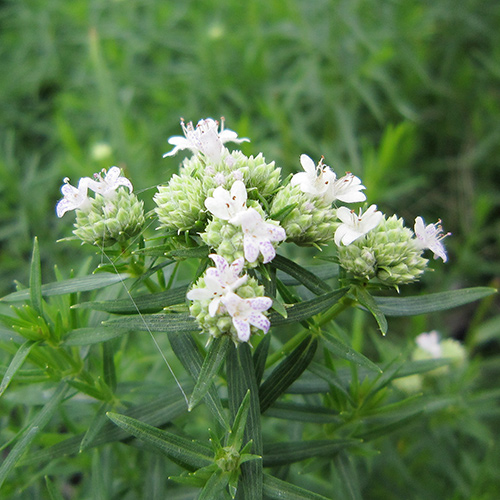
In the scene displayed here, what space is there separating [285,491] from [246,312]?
1.55 ft

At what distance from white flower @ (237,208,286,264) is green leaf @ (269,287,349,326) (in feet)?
0.49

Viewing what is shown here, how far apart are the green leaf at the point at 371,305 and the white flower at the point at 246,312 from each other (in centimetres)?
28

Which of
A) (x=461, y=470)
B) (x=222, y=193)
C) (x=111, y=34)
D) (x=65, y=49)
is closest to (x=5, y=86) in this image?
(x=65, y=49)

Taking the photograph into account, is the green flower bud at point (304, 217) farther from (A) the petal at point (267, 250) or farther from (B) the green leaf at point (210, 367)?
(B) the green leaf at point (210, 367)

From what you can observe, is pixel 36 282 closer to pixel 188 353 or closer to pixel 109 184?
pixel 109 184

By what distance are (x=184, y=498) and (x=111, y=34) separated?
3.19 metres

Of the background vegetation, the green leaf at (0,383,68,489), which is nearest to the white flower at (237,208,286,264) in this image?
the green leaf at (0,383,68,489)

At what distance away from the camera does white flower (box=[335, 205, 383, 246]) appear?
1271 mm

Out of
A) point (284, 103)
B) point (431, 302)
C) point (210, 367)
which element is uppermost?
point (284, 103)

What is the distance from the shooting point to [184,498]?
1767 mm

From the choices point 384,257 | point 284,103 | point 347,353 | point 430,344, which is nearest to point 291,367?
point 347,353

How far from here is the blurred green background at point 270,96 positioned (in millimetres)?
3066

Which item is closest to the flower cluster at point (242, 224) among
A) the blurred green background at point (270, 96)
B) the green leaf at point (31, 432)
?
the green leaf at point (31, 432)

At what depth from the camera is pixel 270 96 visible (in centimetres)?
325
